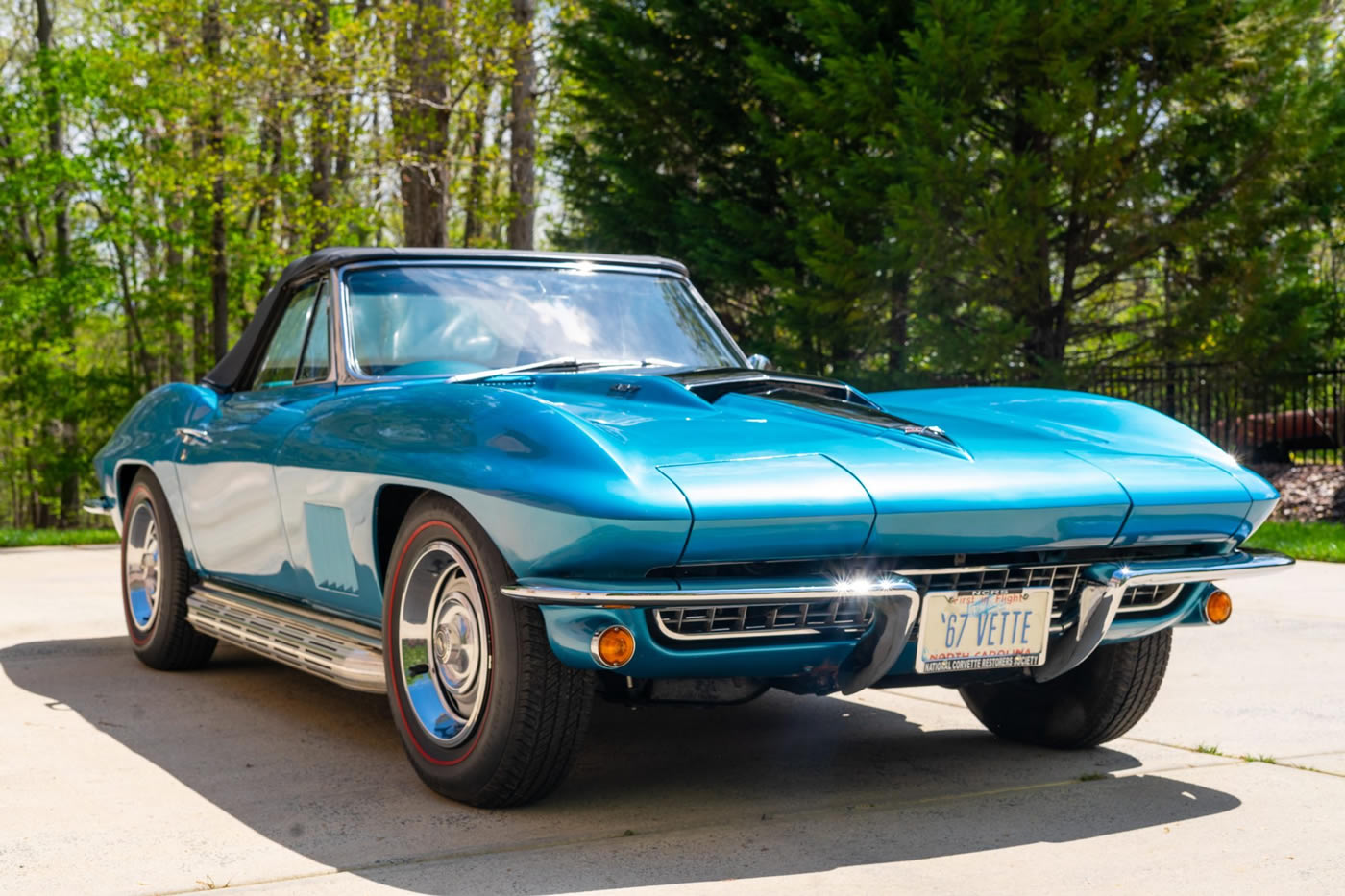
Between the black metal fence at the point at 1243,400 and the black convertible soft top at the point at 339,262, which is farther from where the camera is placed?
the black metal fence at the point at 1243,400

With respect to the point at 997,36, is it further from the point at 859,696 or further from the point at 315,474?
the point at 315,474

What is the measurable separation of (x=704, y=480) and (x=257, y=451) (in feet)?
7.07

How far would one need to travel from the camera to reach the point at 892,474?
3.39m

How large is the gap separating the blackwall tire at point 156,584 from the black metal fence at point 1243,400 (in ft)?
33.9

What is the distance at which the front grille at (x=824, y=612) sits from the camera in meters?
3.27

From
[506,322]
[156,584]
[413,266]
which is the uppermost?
[413,266]

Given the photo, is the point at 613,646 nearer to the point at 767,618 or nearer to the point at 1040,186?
the point at 767,618

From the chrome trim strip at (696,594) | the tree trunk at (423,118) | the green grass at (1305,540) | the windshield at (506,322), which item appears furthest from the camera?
the tree trunk at (423,118)

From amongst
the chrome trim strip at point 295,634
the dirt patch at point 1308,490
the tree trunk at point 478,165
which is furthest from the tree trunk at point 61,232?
the chrome trim strip at point 295,634

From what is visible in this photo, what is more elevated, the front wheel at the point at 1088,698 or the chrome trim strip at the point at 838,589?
the chrome trim strip at the point at 838,589

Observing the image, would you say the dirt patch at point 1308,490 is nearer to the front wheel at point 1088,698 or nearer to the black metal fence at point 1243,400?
the black metal fence at point 1243,400

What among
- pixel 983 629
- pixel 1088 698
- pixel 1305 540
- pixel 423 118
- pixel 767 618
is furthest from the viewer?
pixel 423 118

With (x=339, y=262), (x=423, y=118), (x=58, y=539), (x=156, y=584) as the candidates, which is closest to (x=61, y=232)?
(x=423, y=118)

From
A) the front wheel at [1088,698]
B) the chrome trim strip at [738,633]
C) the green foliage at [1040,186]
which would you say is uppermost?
the green foliage at [1040,186]
